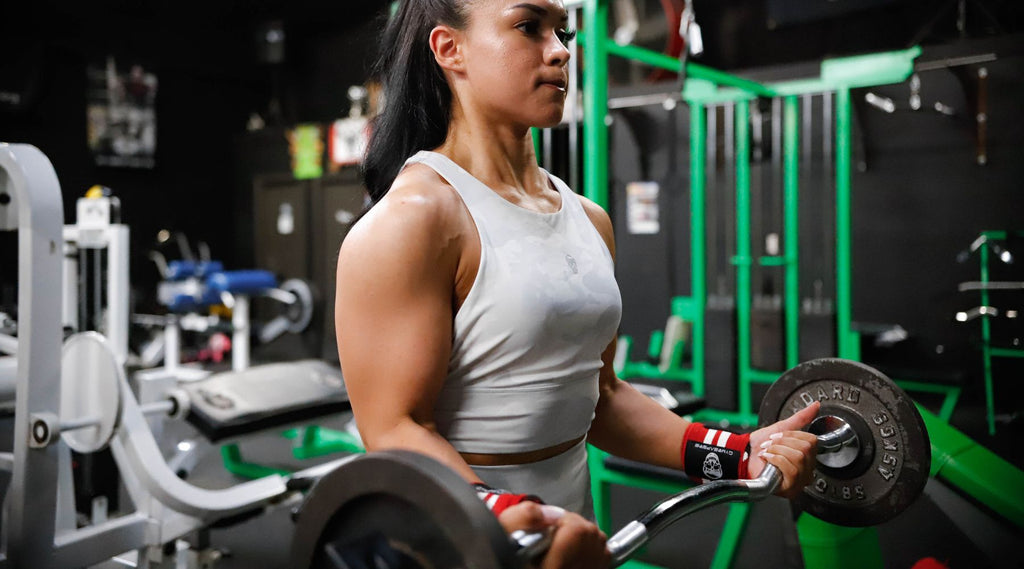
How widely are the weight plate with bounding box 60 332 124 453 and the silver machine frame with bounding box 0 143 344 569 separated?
0.12 ft

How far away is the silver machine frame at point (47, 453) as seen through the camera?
2.03 meters

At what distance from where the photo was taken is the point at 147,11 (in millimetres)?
7316

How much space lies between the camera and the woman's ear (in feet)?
3.31

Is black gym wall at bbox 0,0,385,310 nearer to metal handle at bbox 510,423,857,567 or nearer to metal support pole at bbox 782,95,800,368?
metal support pole at bbox 782,95,800,368

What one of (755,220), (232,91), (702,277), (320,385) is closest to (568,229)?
(320,385)

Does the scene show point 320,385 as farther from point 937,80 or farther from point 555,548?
point 937,80

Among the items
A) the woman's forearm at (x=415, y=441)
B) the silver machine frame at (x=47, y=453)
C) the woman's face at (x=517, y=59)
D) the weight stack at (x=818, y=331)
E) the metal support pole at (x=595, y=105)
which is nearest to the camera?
the woman's forearm at (x=415, y=441)

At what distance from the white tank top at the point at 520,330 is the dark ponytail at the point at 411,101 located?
0.25ft

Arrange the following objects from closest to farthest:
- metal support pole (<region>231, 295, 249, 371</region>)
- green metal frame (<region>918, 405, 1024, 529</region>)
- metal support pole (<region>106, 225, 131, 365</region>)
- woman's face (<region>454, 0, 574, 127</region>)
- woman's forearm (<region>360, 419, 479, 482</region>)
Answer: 1. woman's forearm (<region>360, 419, 479, 482</region>)
2. woman's face (<region>454, 0, 574, 127</region>)
3. green metal frame (<region>918, 405, 1024, 529</region>)
4. metal support pole (<region>106, 225, 131, 365</region>)
5. metal support pole (<region>231, 295, 249, 371</region>)

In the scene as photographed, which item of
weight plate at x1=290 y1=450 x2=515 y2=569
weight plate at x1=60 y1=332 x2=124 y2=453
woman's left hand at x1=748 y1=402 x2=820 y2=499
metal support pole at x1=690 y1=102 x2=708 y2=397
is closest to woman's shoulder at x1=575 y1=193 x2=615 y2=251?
woman's left hand at x1=748 y1=402 x2=820 y2=499

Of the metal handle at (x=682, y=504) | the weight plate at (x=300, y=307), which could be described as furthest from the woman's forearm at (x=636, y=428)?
the weight plate at (x=300, y=307)

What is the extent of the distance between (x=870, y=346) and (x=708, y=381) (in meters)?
0.98

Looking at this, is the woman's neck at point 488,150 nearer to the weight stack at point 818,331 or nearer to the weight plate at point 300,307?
the weight stack at point 818,331

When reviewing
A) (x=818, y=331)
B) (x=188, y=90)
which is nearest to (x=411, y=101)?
(x=818, y=331)
